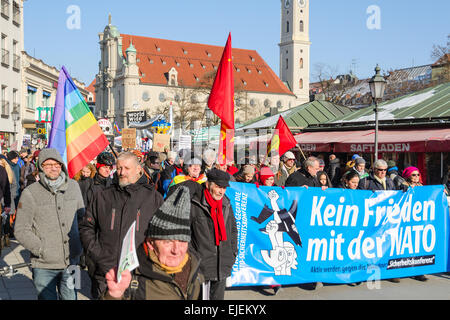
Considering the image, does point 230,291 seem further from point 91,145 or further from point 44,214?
point 44,214

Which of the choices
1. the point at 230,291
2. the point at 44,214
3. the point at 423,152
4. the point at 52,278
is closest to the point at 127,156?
the point at 44,214

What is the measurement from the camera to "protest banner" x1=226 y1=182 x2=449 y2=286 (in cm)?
664

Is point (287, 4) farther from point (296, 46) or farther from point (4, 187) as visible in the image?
point (4, 187)

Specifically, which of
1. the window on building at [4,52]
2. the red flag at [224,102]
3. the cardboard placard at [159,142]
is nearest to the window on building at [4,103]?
the window on building at [4,52]

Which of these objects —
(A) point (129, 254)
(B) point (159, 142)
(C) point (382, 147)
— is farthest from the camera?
(B) point (159, 142)

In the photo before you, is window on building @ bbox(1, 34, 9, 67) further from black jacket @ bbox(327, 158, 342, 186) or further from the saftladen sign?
black jacket @ bbox(327, 158, 342, 186)

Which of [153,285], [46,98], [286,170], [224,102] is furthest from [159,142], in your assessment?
[46,98]

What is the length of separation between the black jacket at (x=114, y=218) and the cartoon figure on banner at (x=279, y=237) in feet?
8.87

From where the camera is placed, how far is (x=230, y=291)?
680 cm

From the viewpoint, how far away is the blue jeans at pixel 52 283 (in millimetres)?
4332

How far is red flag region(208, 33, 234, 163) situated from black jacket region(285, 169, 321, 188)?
104 centimetres

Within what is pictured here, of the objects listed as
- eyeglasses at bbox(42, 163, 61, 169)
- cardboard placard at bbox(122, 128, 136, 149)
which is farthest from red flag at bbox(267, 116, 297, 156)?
eyeglasses at bbox(42, 163, 61, 169)

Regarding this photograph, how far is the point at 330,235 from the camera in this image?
22.5ft

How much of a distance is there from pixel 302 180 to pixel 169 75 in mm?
93548
